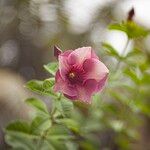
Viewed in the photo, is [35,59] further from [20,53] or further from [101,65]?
[101,65]

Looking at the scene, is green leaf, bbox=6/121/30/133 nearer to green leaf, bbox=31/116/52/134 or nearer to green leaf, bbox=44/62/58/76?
green leaf, bbox=31/116/52/134

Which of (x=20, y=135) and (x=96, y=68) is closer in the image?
(x=96, y=68)

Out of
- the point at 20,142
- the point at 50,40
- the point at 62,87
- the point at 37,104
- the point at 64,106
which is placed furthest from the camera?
the point at 50,40

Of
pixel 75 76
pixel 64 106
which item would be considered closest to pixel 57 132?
pixel 64 106

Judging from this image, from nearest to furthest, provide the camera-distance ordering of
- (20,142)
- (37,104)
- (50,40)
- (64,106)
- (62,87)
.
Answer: (62,87) < (64,106) < (37,104) < (20,142) < (50,40)

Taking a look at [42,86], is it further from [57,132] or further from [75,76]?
[57,132]

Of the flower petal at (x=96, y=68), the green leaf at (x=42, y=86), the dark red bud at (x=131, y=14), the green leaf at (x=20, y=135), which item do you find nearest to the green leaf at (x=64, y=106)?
the green leaf at (x=42, y=86)

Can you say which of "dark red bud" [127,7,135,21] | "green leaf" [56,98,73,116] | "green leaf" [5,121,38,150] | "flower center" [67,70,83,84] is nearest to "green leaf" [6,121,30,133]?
"green leaf" [5,121,38,150]

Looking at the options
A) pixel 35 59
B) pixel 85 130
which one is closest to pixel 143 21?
pixel 35 59
